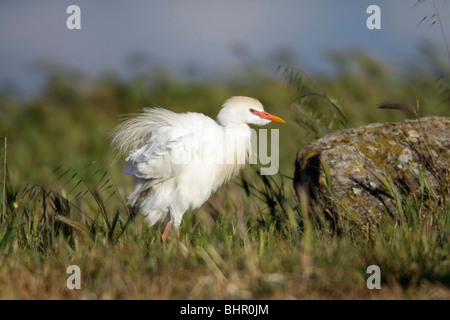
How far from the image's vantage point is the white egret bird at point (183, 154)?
19.6 feet

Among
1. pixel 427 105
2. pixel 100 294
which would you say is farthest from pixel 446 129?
pixel 427 105

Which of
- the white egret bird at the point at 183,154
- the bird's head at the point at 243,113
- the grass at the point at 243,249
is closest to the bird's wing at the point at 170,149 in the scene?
the white egret bird at the point at 183,154

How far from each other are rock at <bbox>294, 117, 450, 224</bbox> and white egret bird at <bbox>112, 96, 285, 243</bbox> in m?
0.80

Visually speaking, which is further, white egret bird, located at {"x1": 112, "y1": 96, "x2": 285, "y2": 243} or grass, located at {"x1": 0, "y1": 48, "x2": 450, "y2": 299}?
white egret bird, located at {"x1": 112, "y1": 96, "x2": 285, "y2": 243}

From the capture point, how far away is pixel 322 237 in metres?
5.26

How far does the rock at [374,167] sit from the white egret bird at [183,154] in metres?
0.80

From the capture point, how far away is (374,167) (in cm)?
545

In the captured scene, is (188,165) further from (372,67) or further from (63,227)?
(372,67)

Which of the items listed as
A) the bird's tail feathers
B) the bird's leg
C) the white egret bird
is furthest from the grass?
the bird's tail feathers

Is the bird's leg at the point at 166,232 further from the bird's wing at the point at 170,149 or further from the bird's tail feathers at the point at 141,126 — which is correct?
the bird's tail feathers at the point at 141,126

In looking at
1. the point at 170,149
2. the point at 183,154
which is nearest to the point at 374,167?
the point at 183,154

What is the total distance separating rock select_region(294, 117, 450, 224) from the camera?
5.39m

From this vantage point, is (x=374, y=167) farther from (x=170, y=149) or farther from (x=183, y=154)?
(x=170, y=149)

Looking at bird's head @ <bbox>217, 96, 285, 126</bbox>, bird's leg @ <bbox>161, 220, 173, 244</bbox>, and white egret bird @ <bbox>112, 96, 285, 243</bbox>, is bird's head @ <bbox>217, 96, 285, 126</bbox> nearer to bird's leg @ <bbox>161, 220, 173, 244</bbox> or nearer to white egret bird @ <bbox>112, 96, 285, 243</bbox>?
white egret bird @ <bbox>112, 96, 285, 243</bbox>
